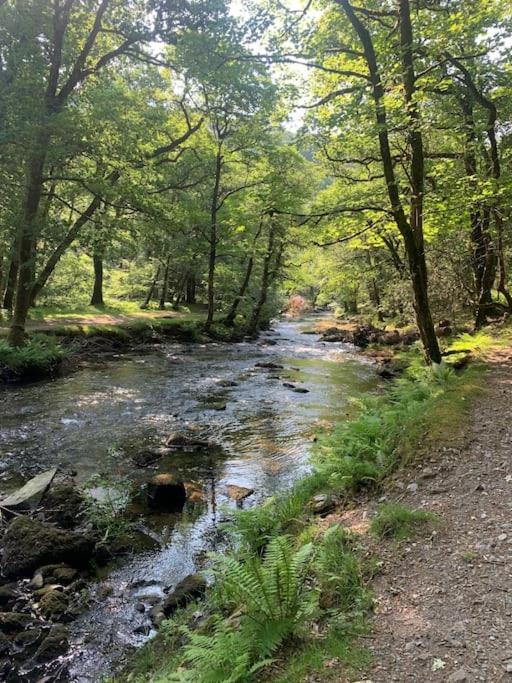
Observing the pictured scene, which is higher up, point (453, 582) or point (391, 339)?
point (391, 339)

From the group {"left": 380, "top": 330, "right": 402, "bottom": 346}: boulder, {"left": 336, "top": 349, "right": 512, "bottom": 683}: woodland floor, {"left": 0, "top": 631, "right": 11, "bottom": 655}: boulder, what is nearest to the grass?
{"left": 336, "top": 349, "right": 512, "bottom": 683}: woodland floor

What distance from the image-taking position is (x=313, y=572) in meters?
4.21

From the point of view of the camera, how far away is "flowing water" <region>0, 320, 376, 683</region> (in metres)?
4.96

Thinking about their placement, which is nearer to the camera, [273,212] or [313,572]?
[313,572]

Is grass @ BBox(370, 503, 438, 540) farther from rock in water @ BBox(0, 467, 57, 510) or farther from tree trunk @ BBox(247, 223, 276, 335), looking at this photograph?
tree trunk @ BBox(247, 223, 276, 335)

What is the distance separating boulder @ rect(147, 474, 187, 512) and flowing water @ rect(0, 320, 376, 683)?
0.62ft

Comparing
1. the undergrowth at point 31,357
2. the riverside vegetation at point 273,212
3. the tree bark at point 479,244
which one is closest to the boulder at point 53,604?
the riverside vegetation at point 273,212

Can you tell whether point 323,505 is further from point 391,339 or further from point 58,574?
point 391,339

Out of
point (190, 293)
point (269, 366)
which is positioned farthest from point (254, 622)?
point (190, 293)

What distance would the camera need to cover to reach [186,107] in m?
24.9

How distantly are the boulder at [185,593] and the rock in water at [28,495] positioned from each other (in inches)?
107

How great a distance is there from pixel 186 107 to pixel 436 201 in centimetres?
1902

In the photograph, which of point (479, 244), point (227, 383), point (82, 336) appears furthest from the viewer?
point (82, 336)

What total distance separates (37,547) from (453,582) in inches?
179
